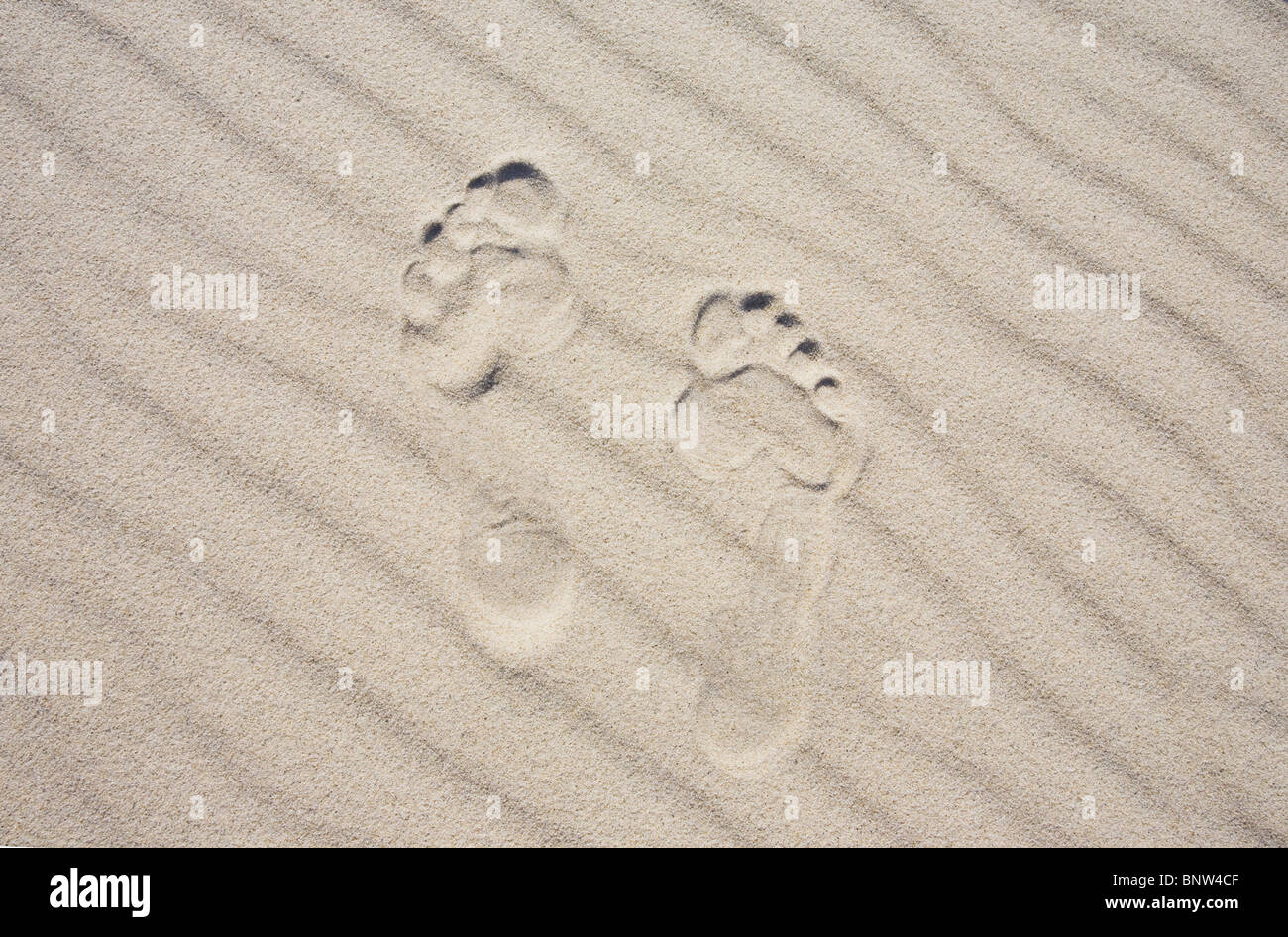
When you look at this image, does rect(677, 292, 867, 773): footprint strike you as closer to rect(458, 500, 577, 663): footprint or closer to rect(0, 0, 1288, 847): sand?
rect(0, 0, 1288, 847): sand

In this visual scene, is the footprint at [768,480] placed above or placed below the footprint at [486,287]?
below

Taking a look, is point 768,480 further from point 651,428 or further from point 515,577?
point 515,577

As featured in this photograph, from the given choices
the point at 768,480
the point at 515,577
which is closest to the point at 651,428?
the point at 768,480

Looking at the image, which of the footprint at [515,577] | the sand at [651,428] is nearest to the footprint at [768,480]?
the sand at [651,428]

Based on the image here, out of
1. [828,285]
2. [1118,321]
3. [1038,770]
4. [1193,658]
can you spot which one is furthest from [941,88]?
[1038,770]

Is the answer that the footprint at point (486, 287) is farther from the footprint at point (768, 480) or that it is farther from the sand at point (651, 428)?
the footprint at point (768, 480)

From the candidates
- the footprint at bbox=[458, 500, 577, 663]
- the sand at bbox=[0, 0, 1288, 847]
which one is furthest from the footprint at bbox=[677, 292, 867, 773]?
the footprint at bbox=[458, 500, 577, 663]
